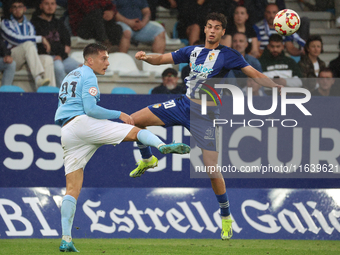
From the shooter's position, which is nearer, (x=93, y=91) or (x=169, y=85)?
(x=93, y=91)

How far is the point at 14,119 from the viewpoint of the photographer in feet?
23.7

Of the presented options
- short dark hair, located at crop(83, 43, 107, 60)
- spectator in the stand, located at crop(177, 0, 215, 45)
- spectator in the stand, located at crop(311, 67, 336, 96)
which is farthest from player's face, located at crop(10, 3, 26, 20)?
spectator in the stand, located at crop(311, 67, 336, 96)

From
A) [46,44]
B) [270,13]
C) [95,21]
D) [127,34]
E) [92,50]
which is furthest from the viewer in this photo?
[270,13]

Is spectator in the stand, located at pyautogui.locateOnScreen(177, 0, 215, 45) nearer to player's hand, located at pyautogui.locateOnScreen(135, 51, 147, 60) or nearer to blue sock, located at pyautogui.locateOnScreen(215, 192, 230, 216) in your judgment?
player's hand, located at pyautogui.locateOnScreen(135, 51, 147, 60)

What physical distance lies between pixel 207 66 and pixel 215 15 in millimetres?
598

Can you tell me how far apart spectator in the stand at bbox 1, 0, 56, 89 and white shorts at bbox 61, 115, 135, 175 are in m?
2.91

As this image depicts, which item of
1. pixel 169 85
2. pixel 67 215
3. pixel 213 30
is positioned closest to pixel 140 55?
pixel 213 30

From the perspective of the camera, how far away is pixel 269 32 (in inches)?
351

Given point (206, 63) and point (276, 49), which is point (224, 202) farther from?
point (276, 49)

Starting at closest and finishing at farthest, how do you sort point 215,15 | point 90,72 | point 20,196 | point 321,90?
1. point 90,72
2. point 215,15
3. point 20,196
4. point 321,90

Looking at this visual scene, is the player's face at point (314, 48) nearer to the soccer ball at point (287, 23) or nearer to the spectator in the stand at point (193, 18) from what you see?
the spectator in the stand at point (193, 18)

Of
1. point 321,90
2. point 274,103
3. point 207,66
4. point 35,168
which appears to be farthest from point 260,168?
point 35,168

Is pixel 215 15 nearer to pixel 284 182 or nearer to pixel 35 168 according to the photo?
pixel 284 182

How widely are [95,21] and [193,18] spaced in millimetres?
1727
